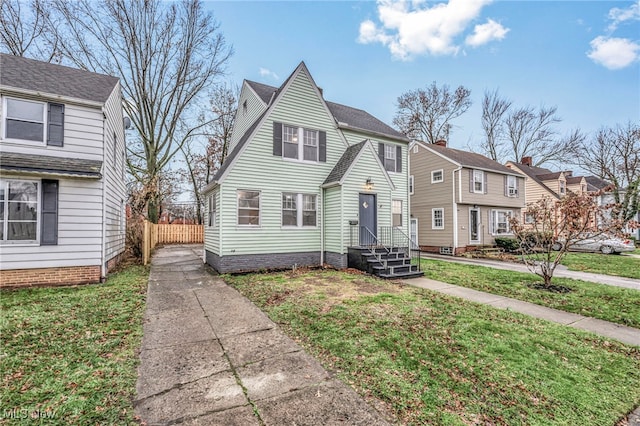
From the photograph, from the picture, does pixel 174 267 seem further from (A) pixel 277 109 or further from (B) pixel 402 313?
(B) pixel 402 313

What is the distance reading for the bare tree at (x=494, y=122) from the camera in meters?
30.8

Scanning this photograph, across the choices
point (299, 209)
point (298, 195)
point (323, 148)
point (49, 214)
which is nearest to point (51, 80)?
point (49, 214)

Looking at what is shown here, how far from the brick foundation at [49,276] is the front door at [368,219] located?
8.68m

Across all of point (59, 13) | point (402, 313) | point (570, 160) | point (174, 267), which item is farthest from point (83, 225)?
point (570, 160)

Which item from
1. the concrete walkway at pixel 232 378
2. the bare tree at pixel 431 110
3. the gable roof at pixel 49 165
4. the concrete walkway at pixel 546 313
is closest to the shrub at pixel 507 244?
the concrete walkway at pixel 546 313

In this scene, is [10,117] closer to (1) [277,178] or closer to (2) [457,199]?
(1) [277,178]

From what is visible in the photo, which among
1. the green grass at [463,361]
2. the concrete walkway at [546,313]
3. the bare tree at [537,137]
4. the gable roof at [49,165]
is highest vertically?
the bare tree at [537,137]

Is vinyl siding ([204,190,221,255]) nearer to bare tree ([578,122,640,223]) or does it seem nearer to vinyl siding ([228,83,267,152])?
vinyl siding ([228,83,267,152])

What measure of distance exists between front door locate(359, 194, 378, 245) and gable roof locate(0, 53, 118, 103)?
29.9 ft

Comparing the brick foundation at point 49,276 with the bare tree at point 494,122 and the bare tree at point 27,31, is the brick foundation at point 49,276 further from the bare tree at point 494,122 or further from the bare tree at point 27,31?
the bare tree at point 494,122

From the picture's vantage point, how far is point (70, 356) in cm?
368

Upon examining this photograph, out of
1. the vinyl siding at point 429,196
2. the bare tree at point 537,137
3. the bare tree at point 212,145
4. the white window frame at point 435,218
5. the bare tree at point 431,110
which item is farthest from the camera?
the bare tree at point 537,137

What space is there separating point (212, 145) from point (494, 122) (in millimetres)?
29825

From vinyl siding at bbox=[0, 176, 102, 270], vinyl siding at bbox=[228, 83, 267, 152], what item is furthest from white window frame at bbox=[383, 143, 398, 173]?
vinyl siding at bbox=[0, 176, 102, 270]
